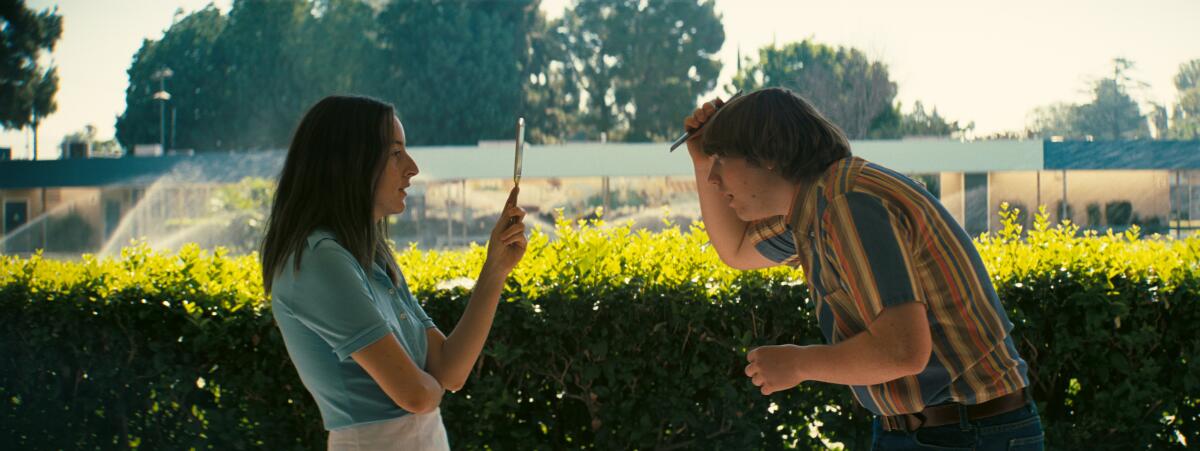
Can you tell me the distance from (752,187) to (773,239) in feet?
0.83

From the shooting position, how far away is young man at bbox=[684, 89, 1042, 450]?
3.97ft

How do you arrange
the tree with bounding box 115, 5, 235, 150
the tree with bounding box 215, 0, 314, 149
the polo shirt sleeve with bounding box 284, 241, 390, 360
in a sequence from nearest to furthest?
the polo shirt sleeve with bounding box 284, 241, 390, 360, the tree with bounding box 215, 0, 314, 149, the tree with bounding box 115, 5, 235, 150

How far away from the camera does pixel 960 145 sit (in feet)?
71.1

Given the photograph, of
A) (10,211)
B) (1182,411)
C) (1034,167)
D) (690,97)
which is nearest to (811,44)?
(690,97)

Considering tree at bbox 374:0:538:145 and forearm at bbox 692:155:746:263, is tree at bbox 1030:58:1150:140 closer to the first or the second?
tree at bbox 374:0:538:145

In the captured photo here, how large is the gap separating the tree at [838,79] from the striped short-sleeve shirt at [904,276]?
3425 centimetres

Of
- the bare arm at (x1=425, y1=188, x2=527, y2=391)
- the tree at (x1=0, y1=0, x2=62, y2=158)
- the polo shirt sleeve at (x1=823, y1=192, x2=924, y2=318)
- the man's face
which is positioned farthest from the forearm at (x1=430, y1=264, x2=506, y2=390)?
the tree at (x1=0, y1=0, x2=62, y2=158)

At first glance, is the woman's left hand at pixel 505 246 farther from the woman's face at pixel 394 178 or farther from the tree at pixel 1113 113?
the tree at pixel 1113 113

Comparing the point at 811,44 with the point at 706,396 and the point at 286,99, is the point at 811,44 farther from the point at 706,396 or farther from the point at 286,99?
the point at 706,396

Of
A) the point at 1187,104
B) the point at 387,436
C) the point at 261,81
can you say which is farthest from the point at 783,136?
the point at 261,81

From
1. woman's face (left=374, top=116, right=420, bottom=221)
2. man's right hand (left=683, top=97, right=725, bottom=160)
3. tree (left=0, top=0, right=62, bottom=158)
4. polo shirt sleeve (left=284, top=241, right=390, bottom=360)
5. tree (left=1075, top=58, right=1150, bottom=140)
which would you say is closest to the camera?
polo shirt sleeve (left=284, top=241, right=390, bottom=360)

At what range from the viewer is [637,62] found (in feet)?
132

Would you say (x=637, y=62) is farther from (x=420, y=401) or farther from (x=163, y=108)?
(x=420, y=401)

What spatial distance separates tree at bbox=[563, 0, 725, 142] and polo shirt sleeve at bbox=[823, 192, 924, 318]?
38.9m
